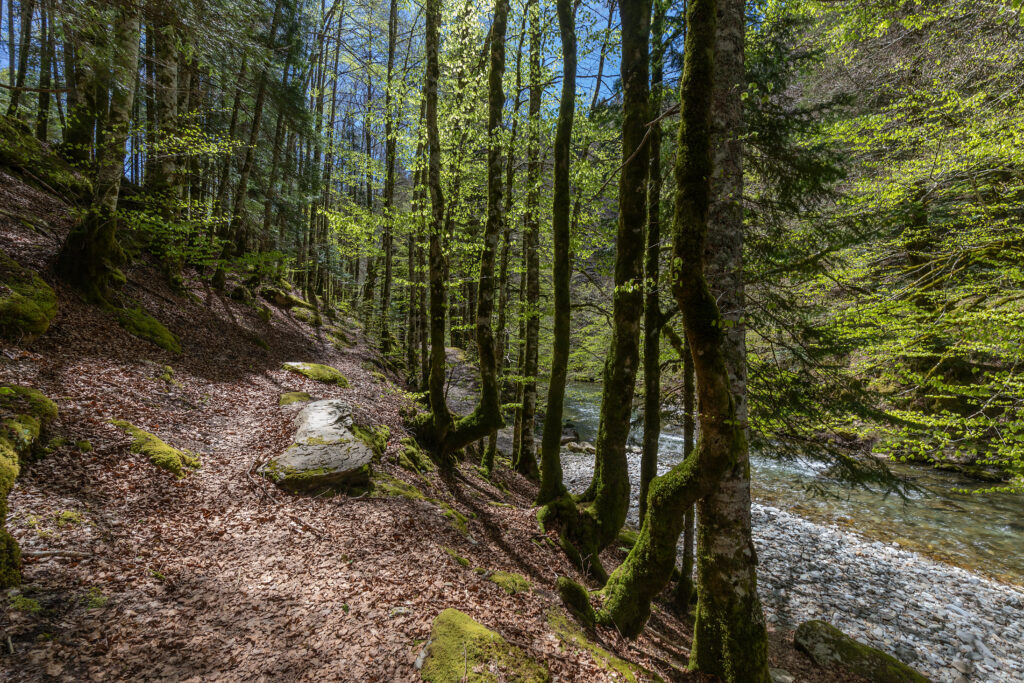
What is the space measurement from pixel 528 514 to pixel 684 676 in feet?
11.2

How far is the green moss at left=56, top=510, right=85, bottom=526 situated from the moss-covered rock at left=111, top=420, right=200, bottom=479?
109cm

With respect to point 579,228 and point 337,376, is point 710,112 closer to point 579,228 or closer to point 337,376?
point 579,228

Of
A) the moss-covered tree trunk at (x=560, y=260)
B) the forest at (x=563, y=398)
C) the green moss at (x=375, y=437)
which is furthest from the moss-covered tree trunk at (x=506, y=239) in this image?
the green moss at (x=375, y=437)

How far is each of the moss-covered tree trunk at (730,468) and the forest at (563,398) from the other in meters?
0.03

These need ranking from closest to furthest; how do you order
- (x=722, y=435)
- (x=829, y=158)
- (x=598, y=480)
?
(x=722, y=435)
(x=829, y=158)
(x=598, y=480)

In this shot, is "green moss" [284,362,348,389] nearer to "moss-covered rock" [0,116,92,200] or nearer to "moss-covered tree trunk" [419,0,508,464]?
"moss-covered tree trunk" [419,0,508,464]

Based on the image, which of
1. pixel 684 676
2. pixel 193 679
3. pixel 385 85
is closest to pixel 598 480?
pixel 684 676

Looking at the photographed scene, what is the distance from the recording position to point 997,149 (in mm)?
5602

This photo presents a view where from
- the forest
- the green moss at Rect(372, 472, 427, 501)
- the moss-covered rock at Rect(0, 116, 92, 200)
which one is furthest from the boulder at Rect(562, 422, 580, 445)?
the moss-covered rock at Rect(0, 116, 92, 200)

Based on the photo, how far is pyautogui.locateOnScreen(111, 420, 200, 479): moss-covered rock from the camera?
471 cm

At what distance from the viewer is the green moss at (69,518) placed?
11.4 feet

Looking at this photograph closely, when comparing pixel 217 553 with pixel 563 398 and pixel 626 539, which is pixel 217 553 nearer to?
pixel 563 398

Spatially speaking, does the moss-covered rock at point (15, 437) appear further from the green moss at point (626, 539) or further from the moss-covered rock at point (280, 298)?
the moss-covered rock at point (280, 298)

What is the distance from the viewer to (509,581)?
16.2ft
